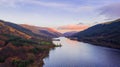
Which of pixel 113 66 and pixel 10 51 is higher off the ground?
pixel 10 51

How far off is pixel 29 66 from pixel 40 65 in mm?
6702

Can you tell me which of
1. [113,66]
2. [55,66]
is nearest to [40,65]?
[55,66]

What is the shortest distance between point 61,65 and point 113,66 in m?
20.9

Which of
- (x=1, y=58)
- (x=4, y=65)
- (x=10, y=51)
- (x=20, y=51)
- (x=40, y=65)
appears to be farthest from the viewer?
(x=20, y=51)

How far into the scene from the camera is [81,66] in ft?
246

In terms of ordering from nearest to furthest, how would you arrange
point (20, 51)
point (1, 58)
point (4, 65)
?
point (4, 65) < point (1, 58) < point (20, 51)

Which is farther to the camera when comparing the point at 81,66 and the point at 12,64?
the point at 81,66

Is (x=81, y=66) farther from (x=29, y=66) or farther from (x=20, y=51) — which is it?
(x=20, y=51)

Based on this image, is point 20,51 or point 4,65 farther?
point 20,51

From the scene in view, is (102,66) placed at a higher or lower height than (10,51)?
lower

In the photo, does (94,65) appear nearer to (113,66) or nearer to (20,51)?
(113,66)

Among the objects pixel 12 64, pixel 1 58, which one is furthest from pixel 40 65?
pixel 1 58

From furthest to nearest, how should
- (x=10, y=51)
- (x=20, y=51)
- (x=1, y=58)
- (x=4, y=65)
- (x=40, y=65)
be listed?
(x=20, y=51) < (x=10, y=51) < (x=1, y=58) < (x=40, y=65) < (x=4, y=65)

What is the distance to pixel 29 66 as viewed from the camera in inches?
2697
